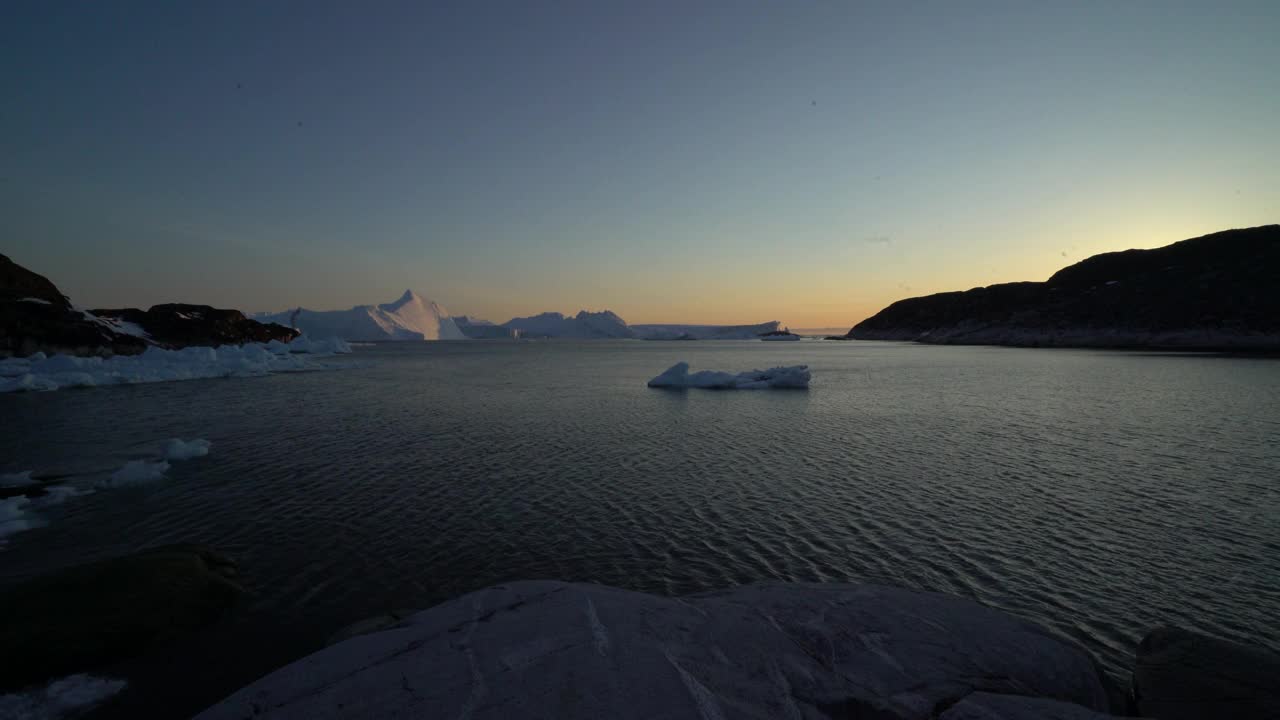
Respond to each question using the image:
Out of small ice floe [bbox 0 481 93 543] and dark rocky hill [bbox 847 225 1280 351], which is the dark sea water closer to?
small ice floe [bbox 0 481 93 543]

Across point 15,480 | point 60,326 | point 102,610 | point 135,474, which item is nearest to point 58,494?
point 135,474

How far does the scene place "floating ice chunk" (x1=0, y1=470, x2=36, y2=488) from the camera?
507 inches

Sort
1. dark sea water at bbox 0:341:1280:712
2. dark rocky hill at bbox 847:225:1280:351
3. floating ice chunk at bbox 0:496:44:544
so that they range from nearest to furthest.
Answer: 1. dark sea water at bbox 0:341:1280:712
2. floating ice chunk at bbox 0:496:44:544
3. dark rocky hill at bbox 847:225:1280:351

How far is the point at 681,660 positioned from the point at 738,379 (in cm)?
3377

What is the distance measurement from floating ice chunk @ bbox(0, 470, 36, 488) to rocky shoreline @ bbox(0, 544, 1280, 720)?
928 cm

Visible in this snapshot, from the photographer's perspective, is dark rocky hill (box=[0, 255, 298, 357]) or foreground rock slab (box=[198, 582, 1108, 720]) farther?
dark rocky hill (box=[0, 255, 298, 357])

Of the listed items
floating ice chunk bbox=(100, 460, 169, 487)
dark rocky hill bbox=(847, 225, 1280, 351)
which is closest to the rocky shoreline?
floating ice chunk bbox=(100, 460, 169, 487)

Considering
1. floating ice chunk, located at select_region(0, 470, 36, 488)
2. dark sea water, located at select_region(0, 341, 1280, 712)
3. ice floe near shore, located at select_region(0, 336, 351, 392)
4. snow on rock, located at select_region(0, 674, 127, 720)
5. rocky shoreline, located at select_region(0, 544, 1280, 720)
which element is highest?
ice floe near shore, located at select_region(0, 336, 351, 392)

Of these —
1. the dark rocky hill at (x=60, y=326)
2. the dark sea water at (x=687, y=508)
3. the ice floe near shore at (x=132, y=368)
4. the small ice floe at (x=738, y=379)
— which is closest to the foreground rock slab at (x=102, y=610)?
the dark sea water at (x=687, y=508)


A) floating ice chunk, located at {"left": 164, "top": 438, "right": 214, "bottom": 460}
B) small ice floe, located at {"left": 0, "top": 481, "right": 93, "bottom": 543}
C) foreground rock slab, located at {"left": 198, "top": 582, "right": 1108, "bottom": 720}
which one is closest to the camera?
foreground rock slab, located at {"left": 198, "top": 582, "right": 1108, "bottom": 720}

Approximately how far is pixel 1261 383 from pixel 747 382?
35691 millimetres

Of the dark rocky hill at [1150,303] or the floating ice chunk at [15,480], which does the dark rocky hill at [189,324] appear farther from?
the dark rocky hill at [1150,303]

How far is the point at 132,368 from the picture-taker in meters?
42.5

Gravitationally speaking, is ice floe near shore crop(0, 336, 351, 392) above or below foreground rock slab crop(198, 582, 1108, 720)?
above
